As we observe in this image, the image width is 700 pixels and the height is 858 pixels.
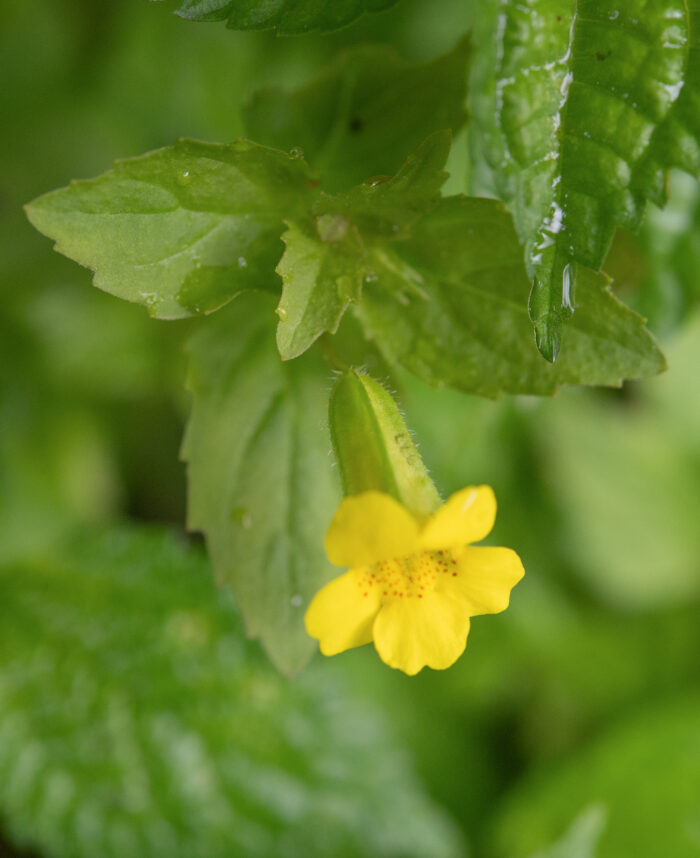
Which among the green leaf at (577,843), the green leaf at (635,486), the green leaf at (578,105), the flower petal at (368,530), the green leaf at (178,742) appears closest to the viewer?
the flower petal at (368,530)

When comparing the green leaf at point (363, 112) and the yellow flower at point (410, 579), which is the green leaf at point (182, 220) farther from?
the yellow flower at point (410, 579)

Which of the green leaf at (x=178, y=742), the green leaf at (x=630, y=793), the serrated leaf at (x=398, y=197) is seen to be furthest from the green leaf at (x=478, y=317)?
the green leaf at (x=630, y=793)

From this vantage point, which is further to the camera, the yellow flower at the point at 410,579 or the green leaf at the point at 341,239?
the green leaf at the point at 341,239

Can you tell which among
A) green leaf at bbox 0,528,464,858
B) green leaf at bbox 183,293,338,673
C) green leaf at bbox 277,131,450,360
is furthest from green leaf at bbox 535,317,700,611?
green leaf at bbox 277,131,450,360

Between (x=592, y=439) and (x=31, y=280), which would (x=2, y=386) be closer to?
(x=31, y=280)

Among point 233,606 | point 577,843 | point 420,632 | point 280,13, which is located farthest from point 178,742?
point 280,13

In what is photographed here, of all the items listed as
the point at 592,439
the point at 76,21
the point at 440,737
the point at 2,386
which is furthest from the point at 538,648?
the point at 76,21

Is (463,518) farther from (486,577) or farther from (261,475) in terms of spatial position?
(261,475)

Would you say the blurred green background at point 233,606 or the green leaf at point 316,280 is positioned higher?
the green leaf at point 316,280
